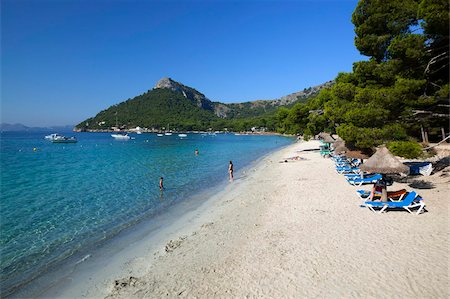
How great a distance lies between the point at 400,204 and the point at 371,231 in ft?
8.68

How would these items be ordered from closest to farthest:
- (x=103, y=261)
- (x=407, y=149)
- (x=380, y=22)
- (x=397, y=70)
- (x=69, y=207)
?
(x=103, y=261) → (x=407, y=149) → (x=397, y=70) → (x=380, y=22) → (x=69, y=207)

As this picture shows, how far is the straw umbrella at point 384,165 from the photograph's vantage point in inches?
455

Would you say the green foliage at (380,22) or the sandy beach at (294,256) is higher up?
the green foliage at (380,22)

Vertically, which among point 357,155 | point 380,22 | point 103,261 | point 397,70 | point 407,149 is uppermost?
point 380,22

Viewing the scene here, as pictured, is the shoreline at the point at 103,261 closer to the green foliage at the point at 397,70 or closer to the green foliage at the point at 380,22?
the green foliage at the point at 397,70

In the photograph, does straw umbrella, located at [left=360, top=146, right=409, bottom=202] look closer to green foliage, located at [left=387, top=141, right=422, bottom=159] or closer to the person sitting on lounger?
green foliage, located at [left=387, top=141, right=422, bottom=159]

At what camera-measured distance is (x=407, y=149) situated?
458 inches

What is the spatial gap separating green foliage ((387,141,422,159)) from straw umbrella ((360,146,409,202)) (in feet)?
0.92

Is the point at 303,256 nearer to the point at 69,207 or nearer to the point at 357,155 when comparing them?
the point at 357,155

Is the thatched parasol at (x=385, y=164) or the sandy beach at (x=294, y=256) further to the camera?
the thatched parasol at (x=385, y=164)

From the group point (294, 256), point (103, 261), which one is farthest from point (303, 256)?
point (103, 261)

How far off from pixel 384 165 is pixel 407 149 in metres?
1.07

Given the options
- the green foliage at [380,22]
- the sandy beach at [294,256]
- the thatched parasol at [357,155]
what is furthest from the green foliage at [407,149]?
the thatched parasol at [357,155]

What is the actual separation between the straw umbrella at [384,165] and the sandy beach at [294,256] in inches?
64.8
